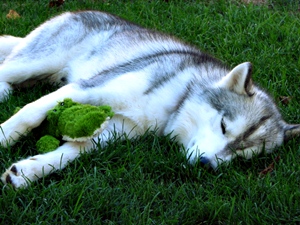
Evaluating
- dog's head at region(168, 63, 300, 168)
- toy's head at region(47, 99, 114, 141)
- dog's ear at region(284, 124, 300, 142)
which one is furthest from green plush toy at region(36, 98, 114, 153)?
dog's ear at region(284, 124, 300, 142)

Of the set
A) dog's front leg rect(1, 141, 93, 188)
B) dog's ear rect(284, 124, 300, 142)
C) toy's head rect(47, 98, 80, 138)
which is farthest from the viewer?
dog's ear rect(284, 124, 300, 142)

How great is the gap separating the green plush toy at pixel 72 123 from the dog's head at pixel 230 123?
2.41 feet

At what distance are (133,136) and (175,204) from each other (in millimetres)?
1018

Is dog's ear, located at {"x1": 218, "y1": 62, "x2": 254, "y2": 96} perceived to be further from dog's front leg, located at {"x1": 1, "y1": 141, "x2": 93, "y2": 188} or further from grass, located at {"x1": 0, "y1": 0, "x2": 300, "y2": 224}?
dog's front leg, located at {"x1": 1, "y1": 141, "x2": 93, "y2": 188}

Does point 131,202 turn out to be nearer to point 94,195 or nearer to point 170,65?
point 94,195

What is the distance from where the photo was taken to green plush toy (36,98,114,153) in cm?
408

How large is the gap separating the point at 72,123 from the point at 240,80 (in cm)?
150

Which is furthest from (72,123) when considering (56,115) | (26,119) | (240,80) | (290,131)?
(290,131)

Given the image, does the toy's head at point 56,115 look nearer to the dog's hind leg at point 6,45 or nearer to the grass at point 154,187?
the grass at point 154,187

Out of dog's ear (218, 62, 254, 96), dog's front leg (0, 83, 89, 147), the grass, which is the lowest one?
the grass

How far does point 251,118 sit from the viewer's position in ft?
14.0

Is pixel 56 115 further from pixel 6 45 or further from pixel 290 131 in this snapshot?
pixel 290 131

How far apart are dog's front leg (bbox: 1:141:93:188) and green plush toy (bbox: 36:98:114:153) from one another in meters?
0.09

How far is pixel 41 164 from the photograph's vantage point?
3.86 metres
